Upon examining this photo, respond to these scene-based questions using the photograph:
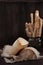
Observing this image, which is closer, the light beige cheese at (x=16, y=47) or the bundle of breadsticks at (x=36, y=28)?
the light beige cheese at (x=16, y=47)

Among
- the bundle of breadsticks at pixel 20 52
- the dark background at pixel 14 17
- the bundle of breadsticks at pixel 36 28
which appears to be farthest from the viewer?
the dark background at pixel 14 17

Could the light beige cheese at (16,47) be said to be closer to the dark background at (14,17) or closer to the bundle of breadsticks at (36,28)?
the bundle of breadsticks at (36,28)

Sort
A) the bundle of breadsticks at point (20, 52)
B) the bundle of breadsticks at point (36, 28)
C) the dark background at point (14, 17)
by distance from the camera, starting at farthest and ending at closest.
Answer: the dark background at point (14, 17) → the bundle of breadsticks at point (36, 28) → the bundle of breadsticks at point (20, 52)

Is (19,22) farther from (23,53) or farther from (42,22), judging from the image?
(23,53)

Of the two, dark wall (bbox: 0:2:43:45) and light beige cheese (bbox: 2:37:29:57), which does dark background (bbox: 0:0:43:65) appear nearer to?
dark wall (bbox: 0:2:43:45)

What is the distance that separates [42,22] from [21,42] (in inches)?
11.3

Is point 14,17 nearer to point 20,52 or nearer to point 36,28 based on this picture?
point 36,28

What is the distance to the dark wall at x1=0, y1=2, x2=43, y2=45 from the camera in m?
1.40

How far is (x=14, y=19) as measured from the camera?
4.63 ft

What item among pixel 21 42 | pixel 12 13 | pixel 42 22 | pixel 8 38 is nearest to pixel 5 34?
pixel 8 38

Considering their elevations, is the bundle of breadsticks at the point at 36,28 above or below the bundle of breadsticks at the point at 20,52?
above

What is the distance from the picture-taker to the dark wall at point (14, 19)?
1396 millimetres

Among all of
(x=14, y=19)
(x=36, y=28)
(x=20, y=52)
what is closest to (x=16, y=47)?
(x=20, y=52)

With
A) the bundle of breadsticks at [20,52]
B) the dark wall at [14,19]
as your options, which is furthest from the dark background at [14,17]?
the bundle of breadsticks at [20,52]
